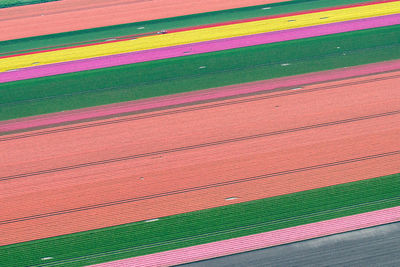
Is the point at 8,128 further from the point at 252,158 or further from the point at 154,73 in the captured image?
the point at 252,158

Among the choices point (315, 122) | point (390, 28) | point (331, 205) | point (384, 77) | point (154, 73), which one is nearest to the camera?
point (331, 205)

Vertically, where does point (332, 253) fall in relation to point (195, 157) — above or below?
below

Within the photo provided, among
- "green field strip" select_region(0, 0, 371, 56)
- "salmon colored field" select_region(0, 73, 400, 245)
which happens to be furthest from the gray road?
"green field strip" select_region(0, 0, 371, 56)

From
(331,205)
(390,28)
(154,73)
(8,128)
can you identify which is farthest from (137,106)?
(390,28)

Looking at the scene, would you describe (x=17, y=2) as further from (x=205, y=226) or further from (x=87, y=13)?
(x=205, y=226)

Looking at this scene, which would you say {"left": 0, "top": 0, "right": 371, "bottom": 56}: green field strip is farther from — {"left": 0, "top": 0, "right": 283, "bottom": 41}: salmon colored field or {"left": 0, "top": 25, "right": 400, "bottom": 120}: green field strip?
{"left": 0, "top": 25, "right": 400, "bottom": 120}: green field strip

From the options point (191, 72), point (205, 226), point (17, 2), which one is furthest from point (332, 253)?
point (17, 2)

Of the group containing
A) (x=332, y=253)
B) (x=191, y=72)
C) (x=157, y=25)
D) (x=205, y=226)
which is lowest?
(x=332, y=253)
